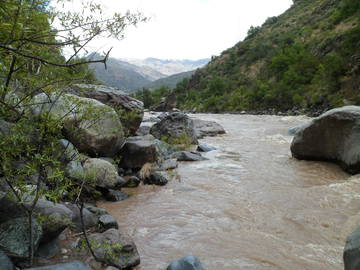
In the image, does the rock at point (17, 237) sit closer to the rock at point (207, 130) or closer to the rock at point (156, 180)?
the rock at point (156, 180)

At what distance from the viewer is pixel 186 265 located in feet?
10.1

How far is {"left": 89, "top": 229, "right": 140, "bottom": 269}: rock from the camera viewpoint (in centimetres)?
318

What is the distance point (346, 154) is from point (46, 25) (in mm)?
7245

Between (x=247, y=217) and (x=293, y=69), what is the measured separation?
118 ft

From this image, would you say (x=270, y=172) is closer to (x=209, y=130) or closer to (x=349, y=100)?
(x=209, y=130)

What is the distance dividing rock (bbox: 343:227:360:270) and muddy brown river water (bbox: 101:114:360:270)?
2.29ft

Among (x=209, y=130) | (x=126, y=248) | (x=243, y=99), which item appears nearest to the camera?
(x=126, y=248)

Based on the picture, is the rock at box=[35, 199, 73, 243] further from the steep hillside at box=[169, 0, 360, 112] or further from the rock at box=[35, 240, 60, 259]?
the steep hillside at box=[169, 0, 360, 112]

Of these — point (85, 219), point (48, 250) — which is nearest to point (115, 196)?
point (85, 219)

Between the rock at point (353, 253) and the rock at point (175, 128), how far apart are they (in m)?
9.16

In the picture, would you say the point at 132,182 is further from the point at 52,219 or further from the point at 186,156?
the point at 52,219

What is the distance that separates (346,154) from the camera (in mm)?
7379

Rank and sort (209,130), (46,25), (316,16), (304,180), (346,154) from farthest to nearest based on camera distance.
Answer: (316,16), (209,130), (346,154), (304,180), (46,25)

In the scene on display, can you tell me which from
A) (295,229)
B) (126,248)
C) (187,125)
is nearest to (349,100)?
(187,125)
